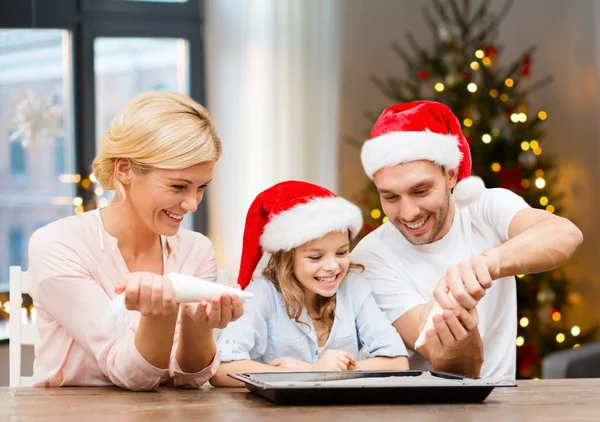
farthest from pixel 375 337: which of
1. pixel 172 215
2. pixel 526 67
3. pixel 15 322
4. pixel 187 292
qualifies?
pixel 526 67

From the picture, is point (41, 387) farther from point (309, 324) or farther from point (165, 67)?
point (165, 67)

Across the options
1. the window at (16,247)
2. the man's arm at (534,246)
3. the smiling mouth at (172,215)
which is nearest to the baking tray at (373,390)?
the man's arm at (534,246)

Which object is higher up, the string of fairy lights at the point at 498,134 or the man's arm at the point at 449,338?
the string of fairy lights at the point at 498,134

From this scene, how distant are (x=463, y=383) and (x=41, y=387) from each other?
0.83 meters

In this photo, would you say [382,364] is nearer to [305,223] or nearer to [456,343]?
[456,343]

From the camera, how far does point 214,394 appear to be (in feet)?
5.16

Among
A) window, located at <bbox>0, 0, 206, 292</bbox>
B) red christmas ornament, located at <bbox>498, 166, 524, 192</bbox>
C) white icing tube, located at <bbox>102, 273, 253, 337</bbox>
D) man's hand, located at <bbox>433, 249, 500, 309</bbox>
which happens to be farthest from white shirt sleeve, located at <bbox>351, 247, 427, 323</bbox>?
window, located at <bbox>0, 0, 206, 292</bbox>

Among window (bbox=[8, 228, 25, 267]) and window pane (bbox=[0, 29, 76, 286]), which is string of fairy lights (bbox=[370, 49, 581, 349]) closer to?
window pane (bbox=[0, 29, 76, 286])

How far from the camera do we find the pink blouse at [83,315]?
1623 mm

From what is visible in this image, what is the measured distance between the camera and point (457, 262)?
2.08 m

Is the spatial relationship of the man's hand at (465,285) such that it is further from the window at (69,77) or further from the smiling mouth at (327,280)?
the window at (69,77)

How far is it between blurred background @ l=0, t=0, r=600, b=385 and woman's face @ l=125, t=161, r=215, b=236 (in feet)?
7.54

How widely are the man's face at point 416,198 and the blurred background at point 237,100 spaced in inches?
81.8

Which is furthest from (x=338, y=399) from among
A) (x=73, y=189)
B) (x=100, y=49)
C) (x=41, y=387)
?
(x=100, y=49)
